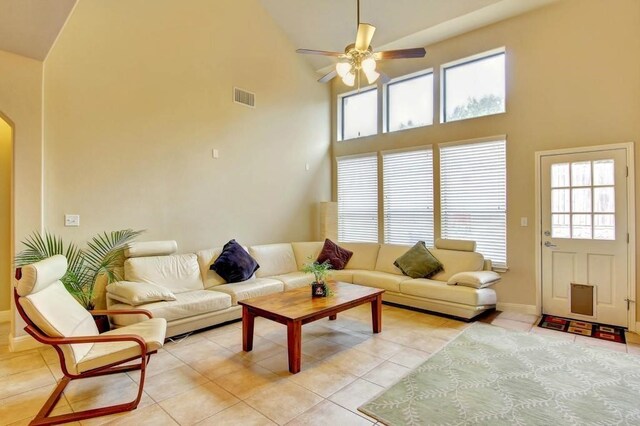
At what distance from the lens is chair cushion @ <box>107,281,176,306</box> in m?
3.40

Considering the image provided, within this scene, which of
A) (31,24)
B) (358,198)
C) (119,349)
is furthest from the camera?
(358,198)

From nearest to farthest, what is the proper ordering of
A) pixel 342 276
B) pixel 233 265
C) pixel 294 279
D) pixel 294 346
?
pixel 294 346 → pixel 233 265 → pixel 294 279 → pixel 342 276

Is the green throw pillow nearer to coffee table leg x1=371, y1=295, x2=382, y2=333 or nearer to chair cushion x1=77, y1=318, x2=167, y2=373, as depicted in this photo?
coffee table leg x1=371, y1=295, x2=382, y2=333

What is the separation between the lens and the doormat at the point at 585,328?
3713mm

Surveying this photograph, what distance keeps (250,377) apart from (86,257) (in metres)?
2.49

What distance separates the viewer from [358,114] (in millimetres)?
6590

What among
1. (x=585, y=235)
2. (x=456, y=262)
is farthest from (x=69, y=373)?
(x=585, y=235)

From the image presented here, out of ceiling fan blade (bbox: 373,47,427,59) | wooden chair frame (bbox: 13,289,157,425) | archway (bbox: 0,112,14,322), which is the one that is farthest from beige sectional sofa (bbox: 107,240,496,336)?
ceiling fan blade (bbox: 373,47,427,59)

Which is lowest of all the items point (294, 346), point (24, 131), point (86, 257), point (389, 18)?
point (294, 346)

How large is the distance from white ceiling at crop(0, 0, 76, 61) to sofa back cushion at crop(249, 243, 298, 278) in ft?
11.0

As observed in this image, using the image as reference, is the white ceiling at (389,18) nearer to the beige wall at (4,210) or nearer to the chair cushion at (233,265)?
the chair cushion at (233,265)

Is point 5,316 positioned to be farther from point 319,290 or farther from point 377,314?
point 377,314

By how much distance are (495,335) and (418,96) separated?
392cm

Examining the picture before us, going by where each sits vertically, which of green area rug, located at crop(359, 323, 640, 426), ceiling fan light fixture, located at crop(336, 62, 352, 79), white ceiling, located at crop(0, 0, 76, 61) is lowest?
green area rug, located at crop(359, 323, 640, 426)
